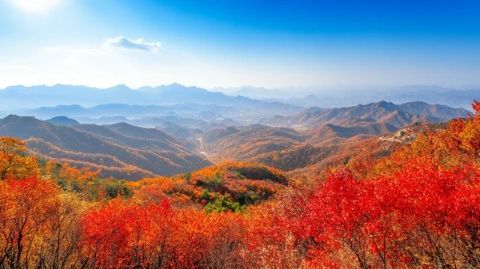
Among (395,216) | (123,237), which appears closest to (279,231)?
(395,216)

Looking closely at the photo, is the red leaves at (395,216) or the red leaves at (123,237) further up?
the red leaves at (395,216)

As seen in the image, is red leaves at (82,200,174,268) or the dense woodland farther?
red leaves at (82,200,174,268)

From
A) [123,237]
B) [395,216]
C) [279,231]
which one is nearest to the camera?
[395,216]

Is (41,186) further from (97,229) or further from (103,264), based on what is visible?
(103,264)

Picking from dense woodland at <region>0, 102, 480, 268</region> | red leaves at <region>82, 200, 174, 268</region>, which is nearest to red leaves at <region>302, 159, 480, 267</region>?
dense woodland at <region>0, 102, 480, 268</region>

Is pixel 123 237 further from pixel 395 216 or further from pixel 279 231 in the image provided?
pixel 395 216

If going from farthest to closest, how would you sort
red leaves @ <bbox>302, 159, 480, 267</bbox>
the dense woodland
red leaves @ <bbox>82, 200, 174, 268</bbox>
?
red leaves @ <bbox>82, 200, 174, 268</bbox> < the dense woodland < red leaves @ <bbox>302, 159, 480, 267</bbox>

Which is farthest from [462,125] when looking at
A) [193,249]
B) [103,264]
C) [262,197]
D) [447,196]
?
[103,264]

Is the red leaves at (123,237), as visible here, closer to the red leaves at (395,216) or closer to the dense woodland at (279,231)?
the dense woodland at (279,231)

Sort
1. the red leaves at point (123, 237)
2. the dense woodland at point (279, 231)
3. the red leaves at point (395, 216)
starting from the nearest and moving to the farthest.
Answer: the red leaves at point (395, 216)
the dense woodland at point (279, 231)
the red leaves at point (123, 237)

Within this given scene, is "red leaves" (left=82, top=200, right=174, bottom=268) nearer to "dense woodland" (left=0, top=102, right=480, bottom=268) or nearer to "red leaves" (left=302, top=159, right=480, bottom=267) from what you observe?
"dense woodland" (left=0, top=102, right=480, bottom=268)

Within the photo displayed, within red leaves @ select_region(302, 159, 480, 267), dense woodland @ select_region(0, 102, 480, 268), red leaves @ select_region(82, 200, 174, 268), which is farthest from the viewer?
red leaves @ select_region(82, 200, 174, 268)

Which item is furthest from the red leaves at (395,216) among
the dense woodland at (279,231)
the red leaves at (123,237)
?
the red leaves at (123,237)
